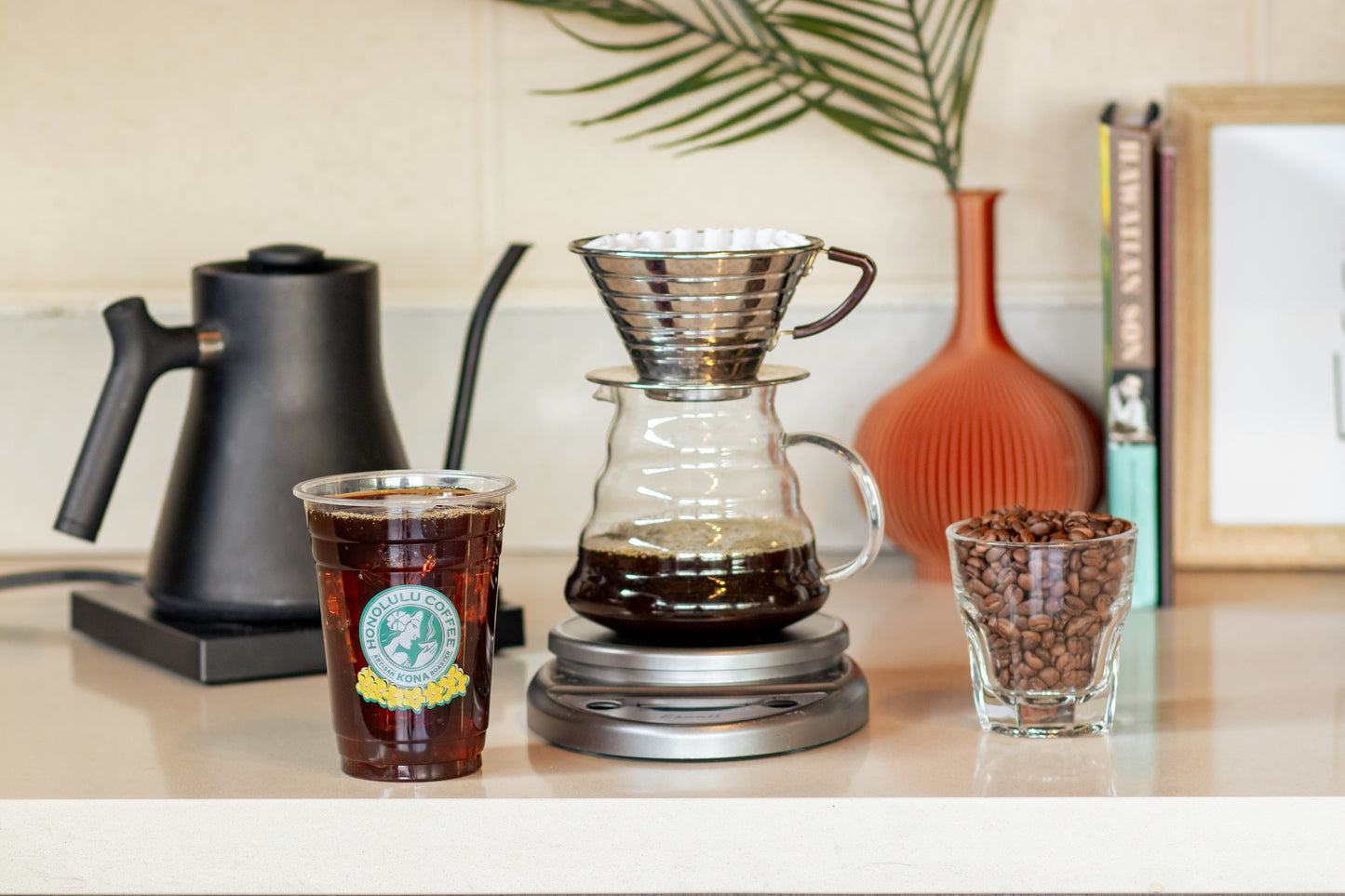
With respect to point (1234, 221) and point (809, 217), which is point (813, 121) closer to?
point (809, 217)

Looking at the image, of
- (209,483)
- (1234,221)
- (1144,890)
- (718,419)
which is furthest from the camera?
(1234,221)

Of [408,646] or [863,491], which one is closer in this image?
[408,646]

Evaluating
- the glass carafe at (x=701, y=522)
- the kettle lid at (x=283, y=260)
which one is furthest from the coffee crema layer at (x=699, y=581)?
the kettle lid at (x=283, y=260)

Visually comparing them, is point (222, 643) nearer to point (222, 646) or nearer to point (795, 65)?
point (222, 646)

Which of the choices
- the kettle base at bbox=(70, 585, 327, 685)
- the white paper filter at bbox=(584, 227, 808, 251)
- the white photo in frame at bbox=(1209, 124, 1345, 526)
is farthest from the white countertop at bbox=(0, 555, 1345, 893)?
the white photo in frame at bbox=(1209, 124, 1345, 526)

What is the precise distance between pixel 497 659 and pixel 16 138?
70 centimetres

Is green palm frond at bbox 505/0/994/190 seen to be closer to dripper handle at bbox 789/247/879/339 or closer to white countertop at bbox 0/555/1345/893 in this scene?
dripper handle at bbox 789/247/879/339

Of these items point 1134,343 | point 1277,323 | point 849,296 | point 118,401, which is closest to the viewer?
point 849,296

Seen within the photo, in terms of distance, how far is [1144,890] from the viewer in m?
0.68

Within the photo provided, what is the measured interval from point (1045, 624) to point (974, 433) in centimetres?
41

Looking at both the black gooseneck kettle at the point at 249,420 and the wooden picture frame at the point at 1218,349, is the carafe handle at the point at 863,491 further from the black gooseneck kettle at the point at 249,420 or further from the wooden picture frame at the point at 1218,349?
the wooden picture frame at the point at 1218,349

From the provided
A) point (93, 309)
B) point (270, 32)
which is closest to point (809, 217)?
point (270, 32)

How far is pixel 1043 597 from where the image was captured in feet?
2.53

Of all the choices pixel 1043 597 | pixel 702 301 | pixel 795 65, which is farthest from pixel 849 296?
pixel 795 65
